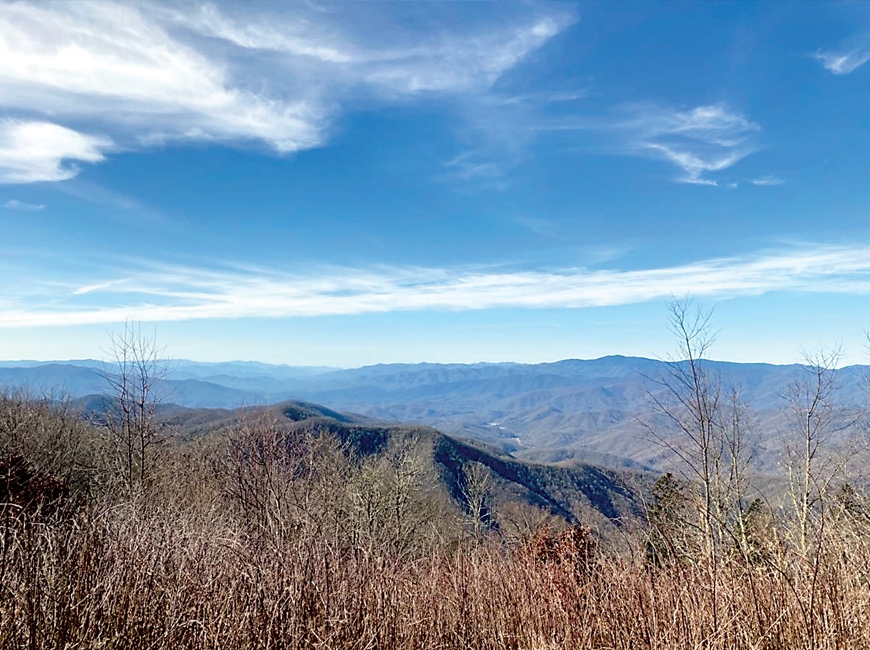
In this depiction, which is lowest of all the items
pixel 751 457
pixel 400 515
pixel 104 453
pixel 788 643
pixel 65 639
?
pixel 400 515

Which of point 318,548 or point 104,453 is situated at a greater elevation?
point 318,548

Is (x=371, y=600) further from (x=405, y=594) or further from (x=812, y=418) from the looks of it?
(x=812, y=418)

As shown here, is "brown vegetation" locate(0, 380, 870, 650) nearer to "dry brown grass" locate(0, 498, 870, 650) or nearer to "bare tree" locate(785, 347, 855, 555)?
"dry brown grass" locate(0, 498, 870, 650)

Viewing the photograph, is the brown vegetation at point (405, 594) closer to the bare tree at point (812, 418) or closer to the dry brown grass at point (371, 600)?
the dry brown grass at point (371, 600)

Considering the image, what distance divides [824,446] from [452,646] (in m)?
17.5

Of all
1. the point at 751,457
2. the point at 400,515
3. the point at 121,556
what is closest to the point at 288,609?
the point at 121,556

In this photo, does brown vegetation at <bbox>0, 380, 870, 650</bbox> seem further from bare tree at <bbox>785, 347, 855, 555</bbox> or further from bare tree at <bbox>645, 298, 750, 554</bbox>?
bare tree at <bbox>785, 347, 855, 555</bbox>

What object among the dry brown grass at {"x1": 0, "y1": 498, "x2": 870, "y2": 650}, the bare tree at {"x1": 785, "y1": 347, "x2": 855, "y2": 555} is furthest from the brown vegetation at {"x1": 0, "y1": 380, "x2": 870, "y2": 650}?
the bare tree at {"x1": 785, "y1": 347, "x2": 855, "y2": 555}

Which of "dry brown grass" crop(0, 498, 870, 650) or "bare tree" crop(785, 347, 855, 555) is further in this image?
"bare tree" crop(785, 347, 855, 555)

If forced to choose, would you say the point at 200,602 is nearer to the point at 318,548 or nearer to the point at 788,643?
the point at 318,548

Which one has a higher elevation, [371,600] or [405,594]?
[371,600]

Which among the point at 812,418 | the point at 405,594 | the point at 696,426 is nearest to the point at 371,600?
the point at 405,594

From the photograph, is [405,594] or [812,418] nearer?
[405,594]

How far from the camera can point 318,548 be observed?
13.5ft
